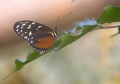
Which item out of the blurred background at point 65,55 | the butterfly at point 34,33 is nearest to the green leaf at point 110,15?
the butterfly at point 34,33

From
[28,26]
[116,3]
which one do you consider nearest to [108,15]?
[28,26]

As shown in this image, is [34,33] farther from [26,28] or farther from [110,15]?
[110,15]

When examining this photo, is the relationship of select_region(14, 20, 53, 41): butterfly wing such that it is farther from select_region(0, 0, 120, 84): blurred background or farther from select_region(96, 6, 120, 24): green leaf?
select_region(0, 0, 120, 84): blurred background

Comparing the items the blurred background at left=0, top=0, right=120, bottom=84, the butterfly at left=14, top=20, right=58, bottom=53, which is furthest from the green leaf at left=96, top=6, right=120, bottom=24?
the blurred background at left=0, top=0, right=120, bottom=84

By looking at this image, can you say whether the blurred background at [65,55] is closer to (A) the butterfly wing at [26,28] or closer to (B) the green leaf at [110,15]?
(A) the butterfly wing at [26,28]

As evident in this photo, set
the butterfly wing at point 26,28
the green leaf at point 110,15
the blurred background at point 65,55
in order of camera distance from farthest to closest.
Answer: the blurred background at point 65,55, the butterfly wing at point 26,28, the green leaf at point 110,15

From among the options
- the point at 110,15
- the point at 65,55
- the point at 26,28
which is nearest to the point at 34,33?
the point at 26,28

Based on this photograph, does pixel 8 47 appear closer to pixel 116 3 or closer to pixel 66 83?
pixel 66 83
